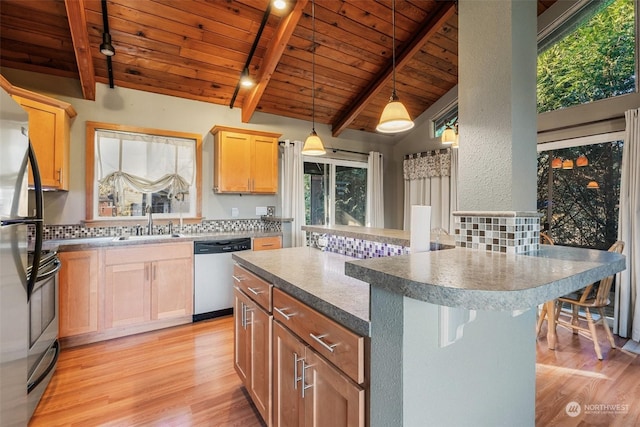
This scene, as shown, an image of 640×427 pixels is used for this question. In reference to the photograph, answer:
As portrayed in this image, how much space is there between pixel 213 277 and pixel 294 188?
5.64ft

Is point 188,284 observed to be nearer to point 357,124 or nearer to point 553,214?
point 357,124

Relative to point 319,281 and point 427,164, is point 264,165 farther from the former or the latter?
point 319,281

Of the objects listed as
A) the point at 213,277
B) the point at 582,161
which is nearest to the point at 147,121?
the point at 213,277

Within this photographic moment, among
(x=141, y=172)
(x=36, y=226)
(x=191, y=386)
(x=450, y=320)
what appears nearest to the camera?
(x=450, y=320)

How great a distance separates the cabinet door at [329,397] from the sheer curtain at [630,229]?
3329mm

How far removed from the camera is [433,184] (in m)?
4.65

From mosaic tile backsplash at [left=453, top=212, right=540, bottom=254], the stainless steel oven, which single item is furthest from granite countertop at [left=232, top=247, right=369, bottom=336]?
the stainless steel oven

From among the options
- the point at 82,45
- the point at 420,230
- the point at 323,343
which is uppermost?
the point at 82,45

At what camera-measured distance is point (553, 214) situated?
3518 mm

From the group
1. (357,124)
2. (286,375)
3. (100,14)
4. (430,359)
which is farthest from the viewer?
(357,124)

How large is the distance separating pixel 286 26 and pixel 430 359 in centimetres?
313

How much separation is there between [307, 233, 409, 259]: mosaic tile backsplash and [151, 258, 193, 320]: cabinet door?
1.56 meters

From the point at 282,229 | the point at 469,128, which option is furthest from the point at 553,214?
the point at 282,229

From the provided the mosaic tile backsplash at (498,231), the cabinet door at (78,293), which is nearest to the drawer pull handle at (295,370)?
the mosaic tile backsplash at (498,231)
